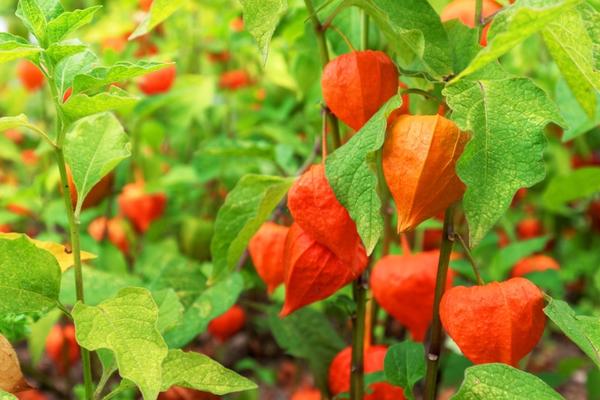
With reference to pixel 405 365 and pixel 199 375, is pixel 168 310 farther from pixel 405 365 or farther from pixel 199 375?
pixel 405 365

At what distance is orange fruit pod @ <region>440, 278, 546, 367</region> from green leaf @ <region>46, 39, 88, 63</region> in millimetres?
393

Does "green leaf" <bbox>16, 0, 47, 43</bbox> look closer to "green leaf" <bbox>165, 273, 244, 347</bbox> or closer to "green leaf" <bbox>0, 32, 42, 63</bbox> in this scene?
"green leaf" <bbox>0, 32, 42, 63</bbox>

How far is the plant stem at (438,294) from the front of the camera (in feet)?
2.45

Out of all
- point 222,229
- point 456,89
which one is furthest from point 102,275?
point 456,89

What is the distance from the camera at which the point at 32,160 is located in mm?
2188

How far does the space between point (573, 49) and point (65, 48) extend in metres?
0.42

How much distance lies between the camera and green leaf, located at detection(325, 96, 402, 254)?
0.66 metres

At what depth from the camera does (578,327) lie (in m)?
0.68

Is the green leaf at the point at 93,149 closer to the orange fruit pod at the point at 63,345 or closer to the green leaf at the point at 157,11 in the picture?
the green leaf at the point at 157,11

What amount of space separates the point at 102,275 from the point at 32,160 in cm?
128

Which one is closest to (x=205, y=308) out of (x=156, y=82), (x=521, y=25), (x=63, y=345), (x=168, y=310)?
(x=168, y=310)

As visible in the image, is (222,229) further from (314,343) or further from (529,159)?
(529,159)

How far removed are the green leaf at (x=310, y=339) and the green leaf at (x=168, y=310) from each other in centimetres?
23

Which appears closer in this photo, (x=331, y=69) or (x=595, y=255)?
(x=331, y=69)
